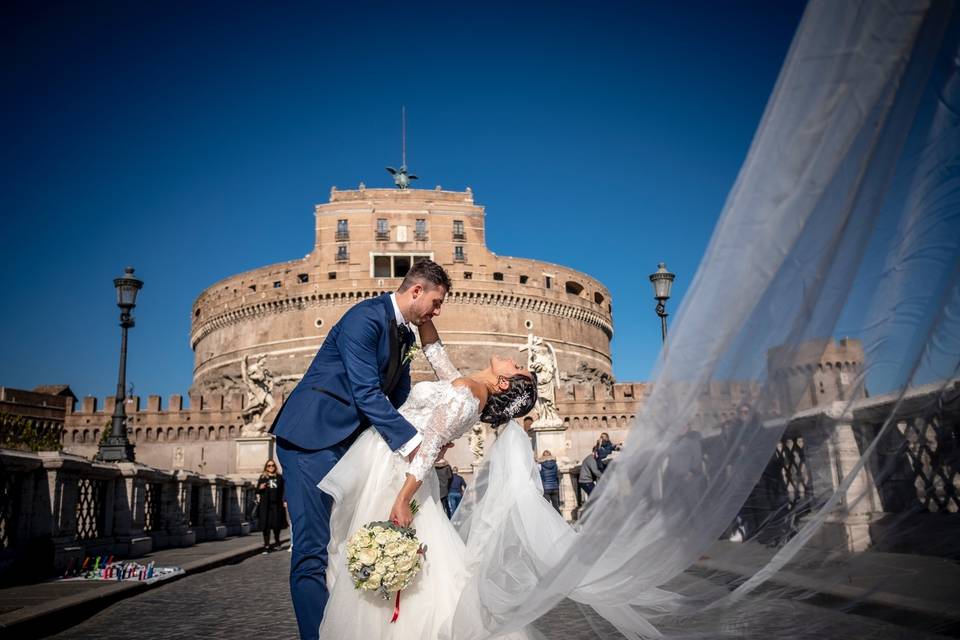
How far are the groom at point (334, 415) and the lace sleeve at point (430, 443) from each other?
42mm

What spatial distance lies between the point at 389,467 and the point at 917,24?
93.8 inches

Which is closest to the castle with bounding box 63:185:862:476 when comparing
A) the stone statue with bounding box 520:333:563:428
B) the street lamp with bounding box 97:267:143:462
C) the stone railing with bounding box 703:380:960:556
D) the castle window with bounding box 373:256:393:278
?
the castle window with bounding box 373:256:393:278

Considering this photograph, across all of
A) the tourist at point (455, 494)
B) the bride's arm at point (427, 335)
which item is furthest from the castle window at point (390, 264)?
the bride's arm at point (427, 335)

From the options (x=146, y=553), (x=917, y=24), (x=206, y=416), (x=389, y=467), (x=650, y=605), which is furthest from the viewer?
(x=206, y=416)

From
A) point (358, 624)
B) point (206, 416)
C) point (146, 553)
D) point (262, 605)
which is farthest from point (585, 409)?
point (358, 624)

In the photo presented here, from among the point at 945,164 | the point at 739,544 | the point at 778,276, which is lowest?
the point at 739,544

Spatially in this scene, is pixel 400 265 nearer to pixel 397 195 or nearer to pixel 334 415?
pixel 397 195

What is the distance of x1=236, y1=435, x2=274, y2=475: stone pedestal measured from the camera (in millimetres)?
18891

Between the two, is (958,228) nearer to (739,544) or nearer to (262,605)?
(739,544)

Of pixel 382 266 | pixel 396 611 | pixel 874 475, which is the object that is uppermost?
pixel 382 266

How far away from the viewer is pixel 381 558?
9.11ft

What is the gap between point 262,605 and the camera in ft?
18.9

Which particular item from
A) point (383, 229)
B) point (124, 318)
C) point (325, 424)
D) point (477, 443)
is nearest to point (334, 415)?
point (325, 424)

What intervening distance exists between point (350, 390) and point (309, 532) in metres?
0.62
